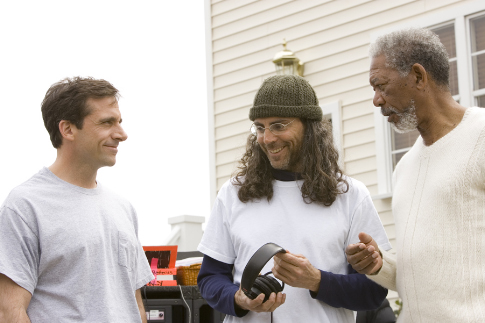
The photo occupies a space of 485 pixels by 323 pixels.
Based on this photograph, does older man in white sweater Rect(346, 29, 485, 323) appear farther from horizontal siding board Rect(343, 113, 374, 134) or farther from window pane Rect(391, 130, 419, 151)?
horizontal siding board Rect(343, 113, 374, 134)

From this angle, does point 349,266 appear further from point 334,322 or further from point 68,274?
point 68,274

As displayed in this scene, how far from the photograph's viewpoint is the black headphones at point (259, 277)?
8.19 feet

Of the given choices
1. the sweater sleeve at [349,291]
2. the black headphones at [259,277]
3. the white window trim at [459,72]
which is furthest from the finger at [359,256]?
the white window trim at [459,72]

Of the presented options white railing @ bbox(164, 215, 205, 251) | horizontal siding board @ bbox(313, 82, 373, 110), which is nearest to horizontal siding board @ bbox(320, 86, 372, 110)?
horizontal siding board @ bbox(313, 82, 373, 110)

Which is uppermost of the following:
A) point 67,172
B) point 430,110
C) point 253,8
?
point 253,8

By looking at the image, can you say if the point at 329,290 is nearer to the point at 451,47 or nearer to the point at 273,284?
the point at 273,284

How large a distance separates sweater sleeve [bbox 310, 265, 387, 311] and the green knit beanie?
73 cm

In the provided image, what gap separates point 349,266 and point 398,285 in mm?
223

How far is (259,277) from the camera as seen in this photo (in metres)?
2.65

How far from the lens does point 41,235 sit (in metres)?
2.71

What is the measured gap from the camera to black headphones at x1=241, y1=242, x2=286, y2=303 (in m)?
2.50

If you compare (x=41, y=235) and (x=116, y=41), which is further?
(x=116, y=41)

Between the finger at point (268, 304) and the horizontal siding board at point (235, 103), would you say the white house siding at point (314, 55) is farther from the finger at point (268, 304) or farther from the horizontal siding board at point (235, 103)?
the finger at point (268, 304)

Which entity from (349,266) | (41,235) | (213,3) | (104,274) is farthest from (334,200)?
(213,3)
